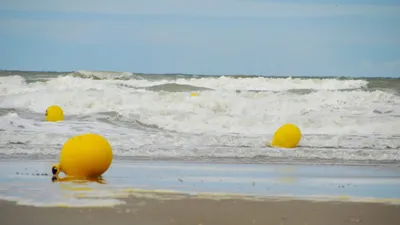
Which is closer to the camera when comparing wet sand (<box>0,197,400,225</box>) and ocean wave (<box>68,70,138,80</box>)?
wet sand (<box>0,197,400,225</box>)

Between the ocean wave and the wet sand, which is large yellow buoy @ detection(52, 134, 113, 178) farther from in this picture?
the ocean wave

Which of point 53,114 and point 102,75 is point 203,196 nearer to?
point 53,114

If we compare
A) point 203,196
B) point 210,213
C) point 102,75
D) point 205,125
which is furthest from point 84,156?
point 102,75

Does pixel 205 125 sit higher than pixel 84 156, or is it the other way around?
pixel 205 125

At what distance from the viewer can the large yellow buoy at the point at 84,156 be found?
9.96m

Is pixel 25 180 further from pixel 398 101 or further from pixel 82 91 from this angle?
pixel 398 101

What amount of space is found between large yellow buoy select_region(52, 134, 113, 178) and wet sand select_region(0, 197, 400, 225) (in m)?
1.86

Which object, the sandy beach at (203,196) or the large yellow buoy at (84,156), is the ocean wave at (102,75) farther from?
the large yellow buoy at (84,156)

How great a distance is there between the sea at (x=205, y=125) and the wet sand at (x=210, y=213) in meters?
5.55

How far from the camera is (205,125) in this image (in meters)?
22.2

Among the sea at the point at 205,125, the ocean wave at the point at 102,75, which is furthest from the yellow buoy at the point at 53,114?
the ocean wave at the point at 102,75

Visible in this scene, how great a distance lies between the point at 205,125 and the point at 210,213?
48.5ft

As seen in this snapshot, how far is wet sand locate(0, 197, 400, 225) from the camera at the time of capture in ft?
23.0

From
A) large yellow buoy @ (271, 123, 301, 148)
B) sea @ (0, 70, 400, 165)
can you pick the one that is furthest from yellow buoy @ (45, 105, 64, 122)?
large yellow buoy @ (271, 123, 301, 148)
